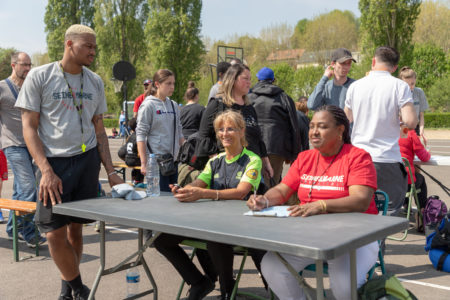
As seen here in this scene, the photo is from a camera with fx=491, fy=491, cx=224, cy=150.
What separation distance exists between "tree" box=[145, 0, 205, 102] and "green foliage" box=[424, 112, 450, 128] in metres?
18.6

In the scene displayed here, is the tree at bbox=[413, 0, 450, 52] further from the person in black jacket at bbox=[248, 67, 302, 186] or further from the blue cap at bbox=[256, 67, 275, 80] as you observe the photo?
the person in black jacket at bbox=[248, 67, 302, 186]

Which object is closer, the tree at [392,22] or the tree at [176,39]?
the tree at [392,22]

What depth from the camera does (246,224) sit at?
8.37ft

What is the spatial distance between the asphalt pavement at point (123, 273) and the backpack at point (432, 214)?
0.21 m

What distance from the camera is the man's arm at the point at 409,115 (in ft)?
13.3

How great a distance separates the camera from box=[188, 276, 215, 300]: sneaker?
11.3 feet

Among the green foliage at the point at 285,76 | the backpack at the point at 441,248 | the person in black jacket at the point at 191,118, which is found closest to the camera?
the backpack at the point at 441,248

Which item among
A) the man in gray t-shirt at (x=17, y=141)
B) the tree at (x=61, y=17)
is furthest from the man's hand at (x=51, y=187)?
the tree at (x=61, y=17)

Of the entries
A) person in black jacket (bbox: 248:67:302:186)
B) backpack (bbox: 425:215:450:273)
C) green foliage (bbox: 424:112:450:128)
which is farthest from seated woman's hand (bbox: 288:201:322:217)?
green foliage (bbox: 424:112:450:128)

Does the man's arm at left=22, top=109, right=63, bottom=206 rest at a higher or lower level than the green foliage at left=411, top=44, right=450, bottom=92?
lower

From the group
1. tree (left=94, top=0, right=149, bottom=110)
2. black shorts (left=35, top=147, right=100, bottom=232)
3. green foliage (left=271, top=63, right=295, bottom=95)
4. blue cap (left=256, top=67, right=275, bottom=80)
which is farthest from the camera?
green foliage (left=271, top=63, right=295, bottom=95)

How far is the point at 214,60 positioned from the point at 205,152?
6014cm

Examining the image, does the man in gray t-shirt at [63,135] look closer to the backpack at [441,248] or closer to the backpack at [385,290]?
the backpack at [385,290]

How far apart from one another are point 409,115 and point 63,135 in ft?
9.02
